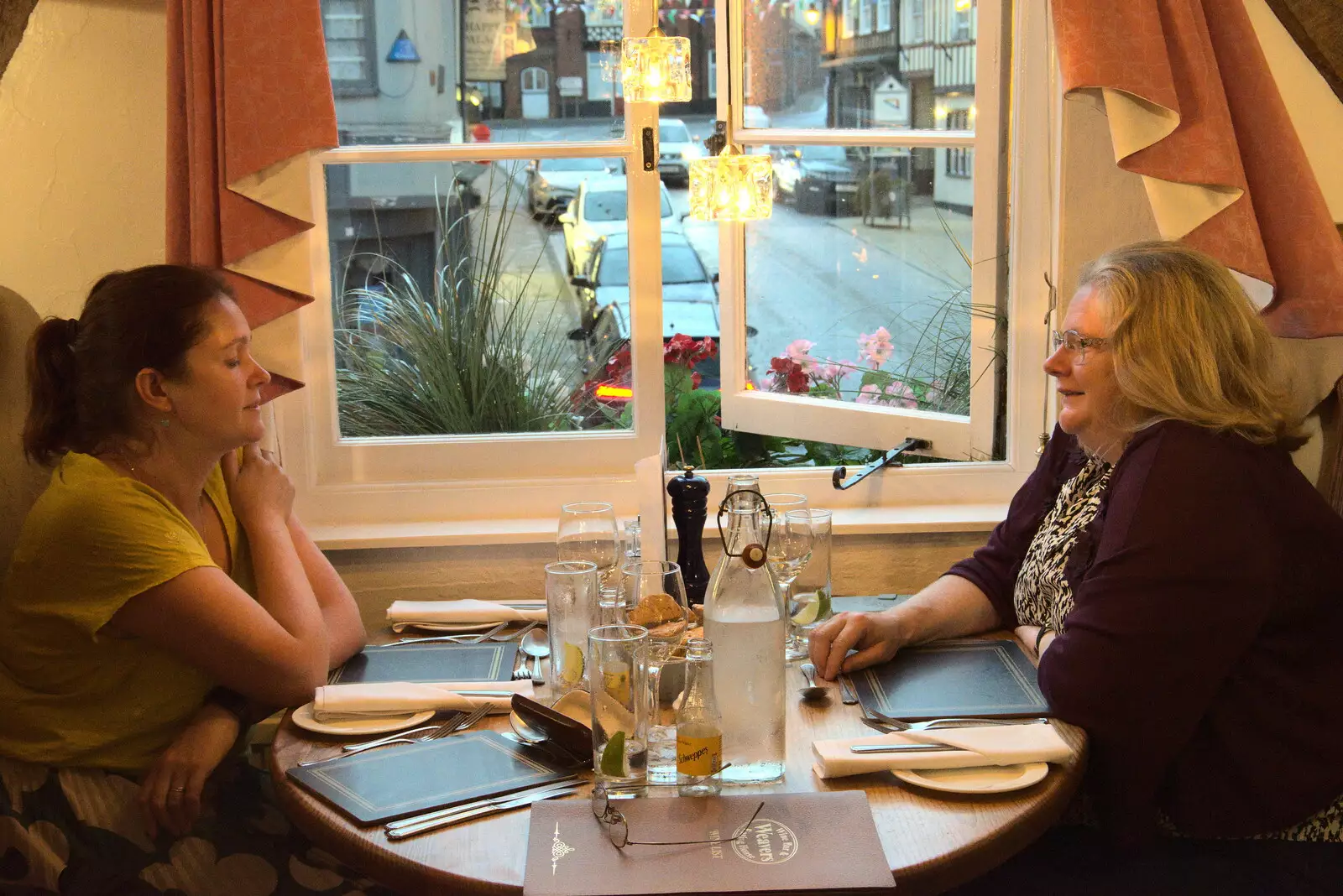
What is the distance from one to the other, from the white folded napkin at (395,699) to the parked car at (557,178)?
124 centimetres

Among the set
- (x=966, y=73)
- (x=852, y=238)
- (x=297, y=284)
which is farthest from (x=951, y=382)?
(x=297, y=284)

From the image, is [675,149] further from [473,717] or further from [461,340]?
[473,717]

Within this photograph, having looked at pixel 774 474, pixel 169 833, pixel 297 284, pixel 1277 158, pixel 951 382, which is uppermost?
pixel 1277 158

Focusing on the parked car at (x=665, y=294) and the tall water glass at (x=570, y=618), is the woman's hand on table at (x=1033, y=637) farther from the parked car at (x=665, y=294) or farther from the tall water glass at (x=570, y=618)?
the parked car at (x=665, y=294)

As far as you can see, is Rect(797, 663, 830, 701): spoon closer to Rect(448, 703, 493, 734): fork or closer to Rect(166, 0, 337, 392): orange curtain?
Rect(448, 703, 493, 734): fork

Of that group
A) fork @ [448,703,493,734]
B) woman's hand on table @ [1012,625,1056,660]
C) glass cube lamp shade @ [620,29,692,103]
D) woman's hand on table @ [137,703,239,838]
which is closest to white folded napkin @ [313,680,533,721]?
fork @ [448,703,493,734]

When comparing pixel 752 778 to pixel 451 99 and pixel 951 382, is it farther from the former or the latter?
pixel 451 99

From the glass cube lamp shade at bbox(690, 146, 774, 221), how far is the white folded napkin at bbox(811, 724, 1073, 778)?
1.00 meters

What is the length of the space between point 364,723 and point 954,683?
30.3 inches

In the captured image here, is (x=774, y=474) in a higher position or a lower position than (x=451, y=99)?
lower

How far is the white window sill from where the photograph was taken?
2.46 m

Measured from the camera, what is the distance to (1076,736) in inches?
60.2

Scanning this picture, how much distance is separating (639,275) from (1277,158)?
47.3 inches

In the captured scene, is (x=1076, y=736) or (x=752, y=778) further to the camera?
(x=1076, y=736)
